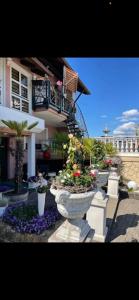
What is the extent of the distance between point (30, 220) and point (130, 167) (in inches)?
230

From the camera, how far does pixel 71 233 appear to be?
6.37 ft

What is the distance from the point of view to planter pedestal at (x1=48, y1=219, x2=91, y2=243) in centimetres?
191

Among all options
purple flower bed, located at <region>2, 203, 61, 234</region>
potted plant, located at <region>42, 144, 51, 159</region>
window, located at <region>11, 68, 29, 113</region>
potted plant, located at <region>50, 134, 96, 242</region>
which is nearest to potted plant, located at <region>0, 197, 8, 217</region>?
purple flower bed, located at <region>2, 203, 61, 234</region>

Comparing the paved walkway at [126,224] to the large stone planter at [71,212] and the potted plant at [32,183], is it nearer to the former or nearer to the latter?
the large stone planter at [71,212]

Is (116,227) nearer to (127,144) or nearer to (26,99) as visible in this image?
(26,99)

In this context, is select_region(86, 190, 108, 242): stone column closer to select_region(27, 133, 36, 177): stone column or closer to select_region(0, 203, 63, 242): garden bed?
select_region(0, 203, 63, 242): garden bed

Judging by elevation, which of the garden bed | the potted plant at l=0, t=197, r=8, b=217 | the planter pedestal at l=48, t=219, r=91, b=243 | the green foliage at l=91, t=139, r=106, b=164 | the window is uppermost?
the window

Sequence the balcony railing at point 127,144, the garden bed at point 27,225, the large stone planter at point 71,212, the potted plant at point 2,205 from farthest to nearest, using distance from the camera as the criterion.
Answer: the balcony railing at point 127,144 < the potted plant at point 2,205 < the garden bed at point 27,225 < the large stone planter at point 71,212

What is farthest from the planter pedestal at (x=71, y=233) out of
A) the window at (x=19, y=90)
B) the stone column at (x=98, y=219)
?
the window at (x=19, y=90)

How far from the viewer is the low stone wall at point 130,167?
26.7ft

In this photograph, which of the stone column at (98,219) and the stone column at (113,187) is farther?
the stone column at (113,187)

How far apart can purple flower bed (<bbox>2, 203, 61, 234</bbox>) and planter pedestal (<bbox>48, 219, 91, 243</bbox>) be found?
1.10m

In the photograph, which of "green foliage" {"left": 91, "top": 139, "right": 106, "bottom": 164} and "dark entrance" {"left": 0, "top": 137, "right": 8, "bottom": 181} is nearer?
"green foliage" {"left": 91, "top": 139, "right": 106, "bottom": 164}
